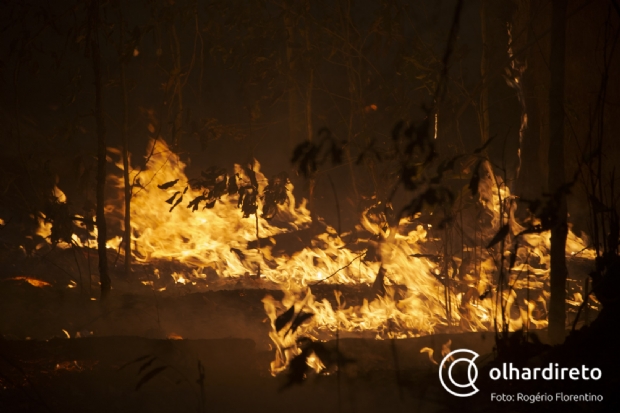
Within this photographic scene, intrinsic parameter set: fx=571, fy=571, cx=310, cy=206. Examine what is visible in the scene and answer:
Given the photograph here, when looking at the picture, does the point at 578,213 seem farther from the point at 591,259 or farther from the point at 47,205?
the point at 47,205

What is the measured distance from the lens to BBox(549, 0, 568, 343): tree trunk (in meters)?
3.85

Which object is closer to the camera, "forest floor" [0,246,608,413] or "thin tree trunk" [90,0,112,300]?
"forest floor" [0,246,608,413]

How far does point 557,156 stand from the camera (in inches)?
155

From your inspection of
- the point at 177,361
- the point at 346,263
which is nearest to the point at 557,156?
the point at 177,361

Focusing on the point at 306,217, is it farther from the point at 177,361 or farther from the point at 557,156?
the point at 557,156

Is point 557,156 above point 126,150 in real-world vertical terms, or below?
below

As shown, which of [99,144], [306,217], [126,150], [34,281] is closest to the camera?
[99,144]

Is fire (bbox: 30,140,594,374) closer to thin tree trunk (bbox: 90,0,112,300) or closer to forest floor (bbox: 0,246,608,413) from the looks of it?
forest floor (bbox: 0,246,608,413)

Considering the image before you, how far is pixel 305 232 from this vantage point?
940 cm

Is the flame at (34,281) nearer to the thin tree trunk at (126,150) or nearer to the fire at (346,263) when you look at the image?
the thin tree trunk at (126,150)

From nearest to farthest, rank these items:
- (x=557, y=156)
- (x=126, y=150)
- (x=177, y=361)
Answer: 1. (x=557, y=156)
2. (x=177, y=361)
3. (x=126, y=150)

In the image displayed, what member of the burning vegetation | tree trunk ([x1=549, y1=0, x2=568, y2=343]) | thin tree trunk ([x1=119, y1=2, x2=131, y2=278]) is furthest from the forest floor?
thin tree trunk ([x1=119, y1=2, x2=131, y2=278])

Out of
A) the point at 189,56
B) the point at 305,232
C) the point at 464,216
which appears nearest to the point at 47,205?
the point at 305,232

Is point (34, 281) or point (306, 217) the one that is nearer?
point (34, 281)
